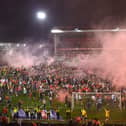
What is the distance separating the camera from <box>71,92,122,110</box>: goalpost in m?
17.0

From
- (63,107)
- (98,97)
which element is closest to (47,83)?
(63,107)

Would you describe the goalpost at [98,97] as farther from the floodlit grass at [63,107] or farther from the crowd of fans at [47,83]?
the floodlit grass at [63,107]

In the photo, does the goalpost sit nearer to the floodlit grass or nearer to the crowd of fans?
the crowd of fans

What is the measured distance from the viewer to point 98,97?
1752cm

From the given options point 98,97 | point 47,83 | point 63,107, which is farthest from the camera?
point 47,83

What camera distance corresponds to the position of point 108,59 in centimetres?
2525

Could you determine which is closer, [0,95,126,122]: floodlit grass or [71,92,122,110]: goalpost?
[0,95,126,122]: floodlit grass

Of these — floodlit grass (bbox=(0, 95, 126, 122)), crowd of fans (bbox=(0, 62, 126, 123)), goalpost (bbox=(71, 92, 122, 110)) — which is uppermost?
crowd of fans (bbox=(0, 62, 126, 123))

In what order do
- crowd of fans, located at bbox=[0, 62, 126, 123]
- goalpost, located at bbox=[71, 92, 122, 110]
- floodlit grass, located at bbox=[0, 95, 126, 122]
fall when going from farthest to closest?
crowd of fans, located at bbox=[0, 62, 126, 123] → goalpost, located at bbox=[71, 92, 122, 110] → floodlit grass, located at bbox=[0, 95, 126, 122]

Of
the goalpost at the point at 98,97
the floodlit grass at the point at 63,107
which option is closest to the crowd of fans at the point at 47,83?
the goalpost at the point at 98,97

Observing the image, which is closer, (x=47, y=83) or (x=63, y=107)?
(x=63, y=107)

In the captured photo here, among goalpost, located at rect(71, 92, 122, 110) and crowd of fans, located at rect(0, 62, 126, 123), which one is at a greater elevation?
crowd of fans, located at rect(0, 62, 126, 123)

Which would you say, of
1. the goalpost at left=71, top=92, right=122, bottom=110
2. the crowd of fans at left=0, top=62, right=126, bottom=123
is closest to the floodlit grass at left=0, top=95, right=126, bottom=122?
the crowd of fans at left=0, top=62, right=126, bottom=123

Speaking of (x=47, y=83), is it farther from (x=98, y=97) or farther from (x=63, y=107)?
(x=98, y=97)
